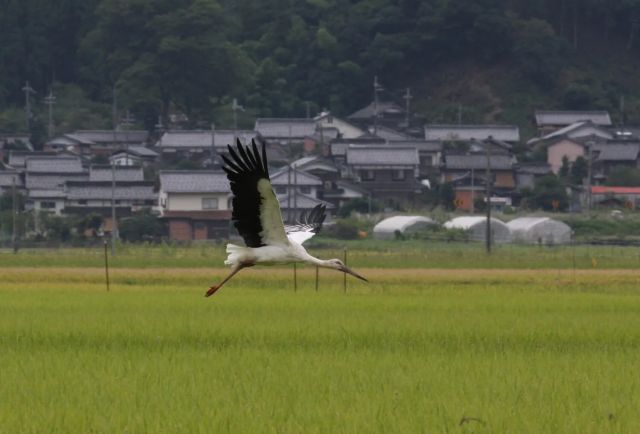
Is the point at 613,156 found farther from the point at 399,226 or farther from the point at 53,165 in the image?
the point at 53,165

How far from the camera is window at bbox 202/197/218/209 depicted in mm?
45031

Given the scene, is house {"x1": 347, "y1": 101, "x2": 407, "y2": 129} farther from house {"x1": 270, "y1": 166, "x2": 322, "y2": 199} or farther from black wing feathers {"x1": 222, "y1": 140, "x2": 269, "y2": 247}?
black wing feathers {"x1": 222, "y1": 140, "x2": 269, "y2": 247}

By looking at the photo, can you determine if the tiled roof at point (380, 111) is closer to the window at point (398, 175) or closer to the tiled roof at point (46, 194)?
the window at point (398, 175)

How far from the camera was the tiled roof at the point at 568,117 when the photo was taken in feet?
184

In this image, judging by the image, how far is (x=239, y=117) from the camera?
186 feet

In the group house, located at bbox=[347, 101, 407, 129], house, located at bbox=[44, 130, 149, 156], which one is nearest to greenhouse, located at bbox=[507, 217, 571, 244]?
house, located at bbox=[347, 101, 407, 129]

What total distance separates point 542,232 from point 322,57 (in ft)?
61.5

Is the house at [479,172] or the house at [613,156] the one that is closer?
the house at [479,172]

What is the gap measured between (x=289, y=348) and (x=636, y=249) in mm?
26975

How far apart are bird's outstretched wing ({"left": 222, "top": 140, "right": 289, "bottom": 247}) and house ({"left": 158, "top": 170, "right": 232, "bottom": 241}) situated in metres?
32.7

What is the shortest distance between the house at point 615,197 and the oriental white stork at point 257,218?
3600 centimetres

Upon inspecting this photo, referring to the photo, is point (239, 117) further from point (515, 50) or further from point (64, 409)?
point (64, 409)

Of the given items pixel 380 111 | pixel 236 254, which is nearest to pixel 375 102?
pixel 380 111

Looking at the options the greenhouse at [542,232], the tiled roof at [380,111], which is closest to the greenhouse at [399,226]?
the greenhouse at [542,232]
